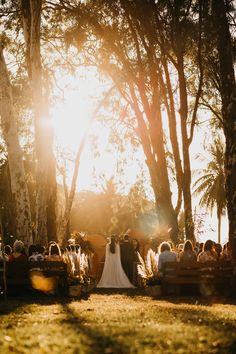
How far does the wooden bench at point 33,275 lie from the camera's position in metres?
15.0

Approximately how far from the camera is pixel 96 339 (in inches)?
274

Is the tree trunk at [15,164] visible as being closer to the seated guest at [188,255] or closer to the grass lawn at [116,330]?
the seated guest at [188,255]

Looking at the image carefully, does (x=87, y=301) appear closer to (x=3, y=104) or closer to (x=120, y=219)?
(x=3, y=104)

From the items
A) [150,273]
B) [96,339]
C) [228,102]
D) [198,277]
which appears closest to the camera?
[96,339]

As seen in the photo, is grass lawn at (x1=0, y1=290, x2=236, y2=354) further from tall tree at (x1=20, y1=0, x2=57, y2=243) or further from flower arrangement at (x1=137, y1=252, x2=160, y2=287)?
tall tree at (x1=20, y1=0, x2=57, y2=243)

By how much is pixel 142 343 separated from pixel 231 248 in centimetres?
886

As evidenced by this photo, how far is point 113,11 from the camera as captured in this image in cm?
2125

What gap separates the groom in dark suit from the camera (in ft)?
70.8

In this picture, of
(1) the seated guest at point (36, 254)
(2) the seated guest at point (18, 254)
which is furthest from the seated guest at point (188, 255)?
(2) the seated guest at point (18, 254)

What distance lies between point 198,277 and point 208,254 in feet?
2.27

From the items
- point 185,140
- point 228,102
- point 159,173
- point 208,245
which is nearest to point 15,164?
point 159,173

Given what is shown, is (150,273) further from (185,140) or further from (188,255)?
(185,140)

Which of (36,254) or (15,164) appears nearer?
(36,254)

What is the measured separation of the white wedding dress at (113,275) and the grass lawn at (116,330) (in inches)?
384
